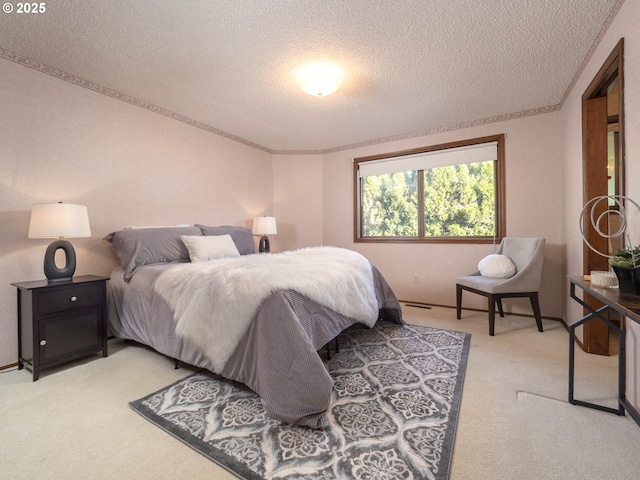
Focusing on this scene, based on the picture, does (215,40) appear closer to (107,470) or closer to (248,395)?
(248,395)

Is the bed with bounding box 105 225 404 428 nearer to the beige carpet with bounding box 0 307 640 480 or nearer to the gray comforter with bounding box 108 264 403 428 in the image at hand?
the gray comforter with bounding box 108 264 403 428

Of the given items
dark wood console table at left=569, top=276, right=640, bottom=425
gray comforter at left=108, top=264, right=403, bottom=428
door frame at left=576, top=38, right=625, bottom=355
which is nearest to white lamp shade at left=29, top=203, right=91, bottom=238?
gray comforter at left=108, top=264, right=403, bottom=428

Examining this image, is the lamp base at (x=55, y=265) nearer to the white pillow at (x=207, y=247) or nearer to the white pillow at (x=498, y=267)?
Result: the white pillow at (x=207, y=247)

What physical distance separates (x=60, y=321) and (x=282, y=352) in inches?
71.7

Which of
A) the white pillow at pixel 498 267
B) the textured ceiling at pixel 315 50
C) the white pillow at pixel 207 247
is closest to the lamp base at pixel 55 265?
the white pillow at pixel 207 247

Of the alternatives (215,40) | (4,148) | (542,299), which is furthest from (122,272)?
(542,299)

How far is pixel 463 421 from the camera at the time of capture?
1.52 meters

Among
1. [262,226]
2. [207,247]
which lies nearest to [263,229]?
[262,226]

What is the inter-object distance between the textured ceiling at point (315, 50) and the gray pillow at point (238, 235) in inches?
52.3

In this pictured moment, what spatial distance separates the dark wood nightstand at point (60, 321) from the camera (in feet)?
6.63

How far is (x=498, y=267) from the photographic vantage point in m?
3.09

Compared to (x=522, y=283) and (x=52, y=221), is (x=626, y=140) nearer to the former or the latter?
(x=522, y=283)

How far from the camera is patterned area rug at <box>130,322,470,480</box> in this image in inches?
48.7

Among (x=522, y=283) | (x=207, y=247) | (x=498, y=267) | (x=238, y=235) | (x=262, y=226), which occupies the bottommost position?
(x=522, y=283)
